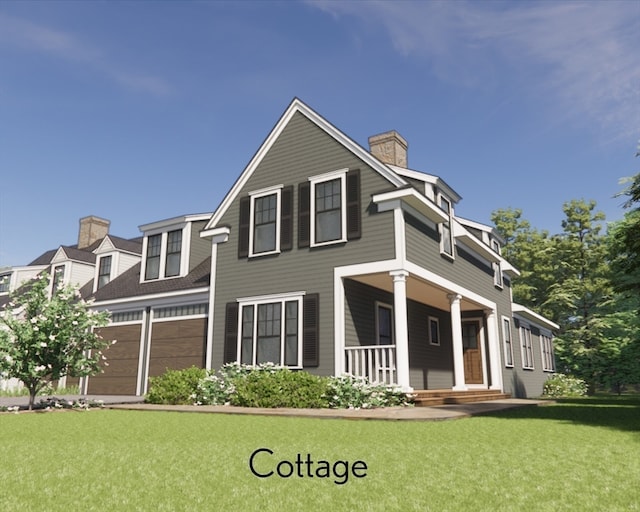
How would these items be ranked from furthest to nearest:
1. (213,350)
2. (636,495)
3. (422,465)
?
1. (213,350)
2. (422,465)
3. (636,495)

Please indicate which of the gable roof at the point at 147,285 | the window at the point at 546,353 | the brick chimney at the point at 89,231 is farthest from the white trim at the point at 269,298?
the window at the point at 546,353

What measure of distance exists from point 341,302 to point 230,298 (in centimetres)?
416

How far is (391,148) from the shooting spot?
18656 millimetres

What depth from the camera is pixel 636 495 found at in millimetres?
3758

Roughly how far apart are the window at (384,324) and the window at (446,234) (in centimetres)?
269

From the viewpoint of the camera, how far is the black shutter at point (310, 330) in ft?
46.0

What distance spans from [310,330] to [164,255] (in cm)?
930

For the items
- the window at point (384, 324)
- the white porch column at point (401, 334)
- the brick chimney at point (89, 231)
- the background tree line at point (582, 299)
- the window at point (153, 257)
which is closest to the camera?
the white porch column at point (401, 334)

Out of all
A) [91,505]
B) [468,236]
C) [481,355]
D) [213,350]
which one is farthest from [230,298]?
[91,505]

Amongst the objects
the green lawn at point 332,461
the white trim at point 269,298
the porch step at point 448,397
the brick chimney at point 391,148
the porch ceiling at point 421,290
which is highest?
the brick chimney at point 391,148

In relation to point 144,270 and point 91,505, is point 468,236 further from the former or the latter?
point 91,505

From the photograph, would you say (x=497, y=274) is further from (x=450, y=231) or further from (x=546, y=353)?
(x=546, y=353)

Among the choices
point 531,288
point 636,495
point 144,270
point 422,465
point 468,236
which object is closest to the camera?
point 636,495

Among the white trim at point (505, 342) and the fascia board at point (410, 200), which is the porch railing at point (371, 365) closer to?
the fascia board at point (410, 200)
